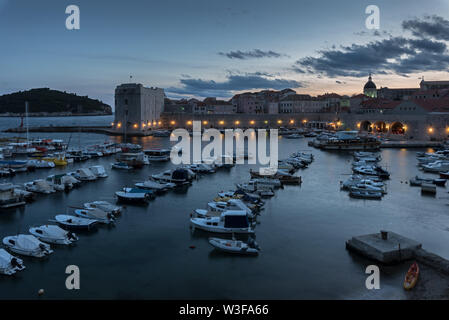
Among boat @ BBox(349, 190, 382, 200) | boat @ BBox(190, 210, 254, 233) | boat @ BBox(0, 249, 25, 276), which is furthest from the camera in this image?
boat @ BBox(349, 190, 382, 200)

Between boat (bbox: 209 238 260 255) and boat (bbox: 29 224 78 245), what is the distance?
3920mm

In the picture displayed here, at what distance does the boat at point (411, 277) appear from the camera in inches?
305

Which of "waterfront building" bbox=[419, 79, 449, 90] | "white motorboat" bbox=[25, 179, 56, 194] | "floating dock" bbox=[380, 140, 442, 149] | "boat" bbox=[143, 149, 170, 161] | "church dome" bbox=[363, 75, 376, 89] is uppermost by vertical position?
"church dome" bbox=[363, 75, 376, 89]

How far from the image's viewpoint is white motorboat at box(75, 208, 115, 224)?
1226 cm

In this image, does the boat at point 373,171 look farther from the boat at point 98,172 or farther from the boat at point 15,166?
the boat at point 15,166

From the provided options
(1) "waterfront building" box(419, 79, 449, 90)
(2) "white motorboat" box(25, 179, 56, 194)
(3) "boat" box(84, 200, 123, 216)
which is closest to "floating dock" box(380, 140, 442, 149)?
(3) "boat" box(84, 200, 123, 216)

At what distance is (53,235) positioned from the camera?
10.4m

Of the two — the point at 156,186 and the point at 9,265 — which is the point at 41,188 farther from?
the point at 9,265

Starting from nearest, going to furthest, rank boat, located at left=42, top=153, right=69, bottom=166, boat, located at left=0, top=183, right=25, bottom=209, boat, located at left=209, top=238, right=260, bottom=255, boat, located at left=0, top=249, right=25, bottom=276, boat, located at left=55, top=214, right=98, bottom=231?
boat, located at left=0, top=249, right=25, bottom=276 < boat, located at left=209, top=238, right=260, bottom=255 < boat, located at left=55, top=214, right=98, bottom=231 < boat, located at left=0, top=183, right=25, bottom=209 < boat, located at left=42, top=153, right=69, bottom=166

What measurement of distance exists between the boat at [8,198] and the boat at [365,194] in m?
13.1

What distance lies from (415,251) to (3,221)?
1221cm

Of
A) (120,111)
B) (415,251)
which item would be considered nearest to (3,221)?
(415,251)

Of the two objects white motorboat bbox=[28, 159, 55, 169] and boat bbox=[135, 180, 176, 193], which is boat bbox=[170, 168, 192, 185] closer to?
boat bbox=[135, 180, 176, 193]
